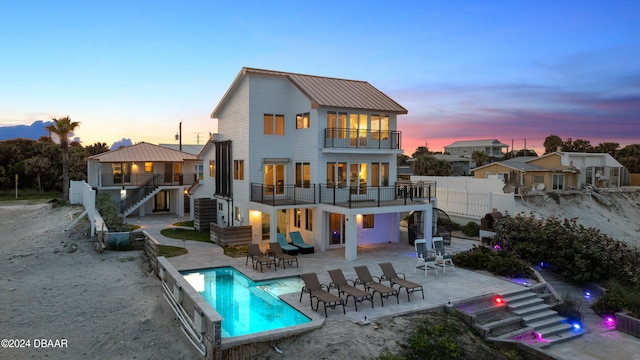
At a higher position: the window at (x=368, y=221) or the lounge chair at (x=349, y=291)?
the window at (x=368, y=221)

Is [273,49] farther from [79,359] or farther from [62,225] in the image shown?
[79,359]

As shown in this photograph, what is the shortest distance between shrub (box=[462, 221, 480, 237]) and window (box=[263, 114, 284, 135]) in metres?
12.5

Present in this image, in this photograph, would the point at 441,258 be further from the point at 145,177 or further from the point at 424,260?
the point at 145,177

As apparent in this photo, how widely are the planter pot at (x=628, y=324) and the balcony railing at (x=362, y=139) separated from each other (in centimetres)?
1248

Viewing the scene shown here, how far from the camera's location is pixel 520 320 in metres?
12.2

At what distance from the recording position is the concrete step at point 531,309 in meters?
12.7

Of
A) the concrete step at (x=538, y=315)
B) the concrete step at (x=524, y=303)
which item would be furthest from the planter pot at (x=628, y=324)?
the concrete step at (x=524, y=303)

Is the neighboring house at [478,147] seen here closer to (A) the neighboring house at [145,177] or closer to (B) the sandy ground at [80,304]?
(A) the neighboring house at [145,177]

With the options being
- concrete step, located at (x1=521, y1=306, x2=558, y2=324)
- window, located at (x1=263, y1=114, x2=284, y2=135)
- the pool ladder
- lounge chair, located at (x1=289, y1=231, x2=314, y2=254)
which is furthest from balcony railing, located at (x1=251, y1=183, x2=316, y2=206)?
concrete step, located at (x1=521, y1=306, x2=558, y2=324)

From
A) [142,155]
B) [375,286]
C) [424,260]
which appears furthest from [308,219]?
[142,155]

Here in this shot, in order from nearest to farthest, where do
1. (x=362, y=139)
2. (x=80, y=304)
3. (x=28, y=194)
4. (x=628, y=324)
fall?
1. (x=628, y=324)
2. (x=80, y=304)
3. (x=362, y=139)
4. (x=28, y=194)

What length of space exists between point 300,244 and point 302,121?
6.67 m

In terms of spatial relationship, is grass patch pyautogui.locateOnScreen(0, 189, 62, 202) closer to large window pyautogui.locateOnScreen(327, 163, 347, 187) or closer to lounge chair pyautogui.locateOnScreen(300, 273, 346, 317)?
large window pyautogui.locateOnScreen(327, 163, 347, 187)

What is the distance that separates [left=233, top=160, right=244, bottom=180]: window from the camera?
22.9 m
